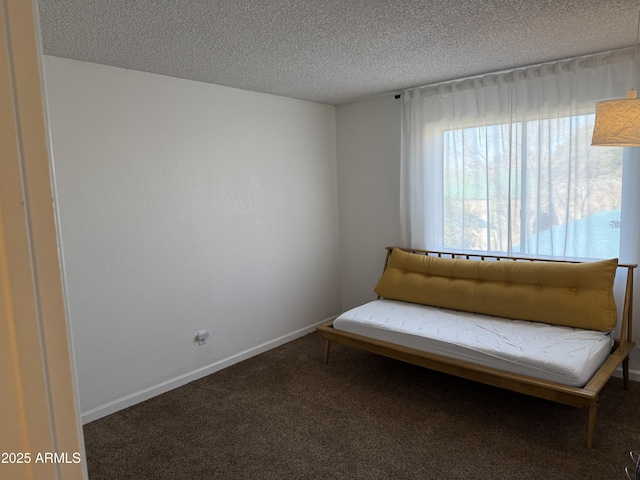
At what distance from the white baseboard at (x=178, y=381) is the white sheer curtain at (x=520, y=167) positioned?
1.55m

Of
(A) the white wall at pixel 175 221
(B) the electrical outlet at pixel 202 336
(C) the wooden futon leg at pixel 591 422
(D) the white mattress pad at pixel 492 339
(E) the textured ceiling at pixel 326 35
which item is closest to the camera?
(E) the textured ceiling at pixel 326 35

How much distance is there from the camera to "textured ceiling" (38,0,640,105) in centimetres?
209

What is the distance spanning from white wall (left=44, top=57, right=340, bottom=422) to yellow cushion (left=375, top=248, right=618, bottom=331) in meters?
1.07

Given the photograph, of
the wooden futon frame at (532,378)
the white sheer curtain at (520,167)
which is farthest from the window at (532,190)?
the wooden futon frame at (532,378)

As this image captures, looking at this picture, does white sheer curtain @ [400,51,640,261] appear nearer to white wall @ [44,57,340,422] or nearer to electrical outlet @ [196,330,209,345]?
white wall @ [44,57,340,422]

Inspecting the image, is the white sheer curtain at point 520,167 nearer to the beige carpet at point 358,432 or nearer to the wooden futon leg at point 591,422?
the beige carpet at point 358,432

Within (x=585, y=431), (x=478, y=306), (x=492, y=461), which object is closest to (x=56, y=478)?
(x=492, y=461)

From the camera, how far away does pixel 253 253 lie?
12.7 feet

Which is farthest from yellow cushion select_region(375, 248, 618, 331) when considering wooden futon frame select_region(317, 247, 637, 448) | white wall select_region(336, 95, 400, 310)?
white wall select_region(336, 95, 400, 310)

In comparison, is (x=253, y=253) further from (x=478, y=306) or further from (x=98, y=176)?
(x=478, y=306)

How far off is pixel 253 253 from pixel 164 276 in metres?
0.85

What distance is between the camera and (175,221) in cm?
328

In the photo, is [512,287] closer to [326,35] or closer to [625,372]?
[625,372]

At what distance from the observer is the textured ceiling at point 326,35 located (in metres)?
2.09
